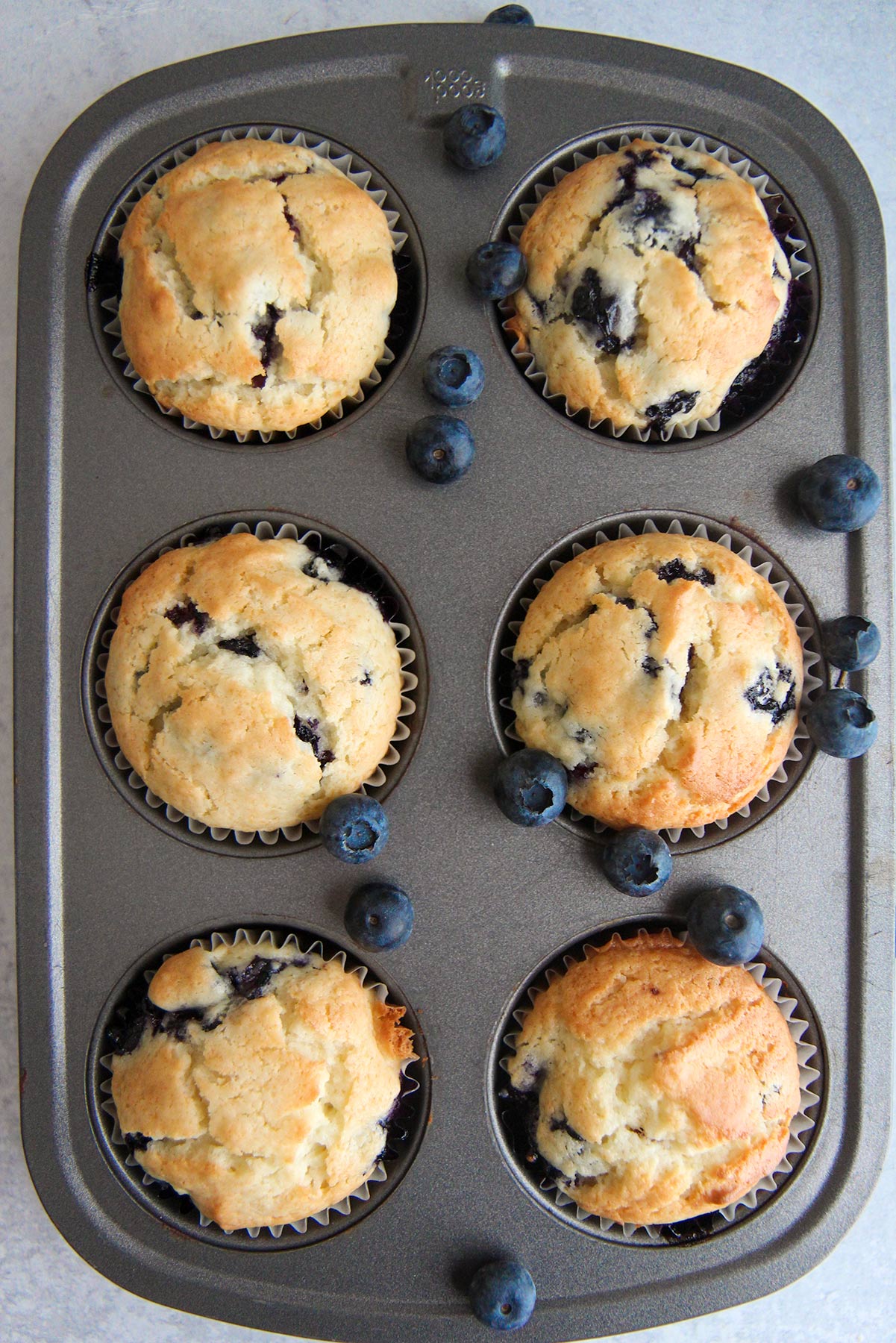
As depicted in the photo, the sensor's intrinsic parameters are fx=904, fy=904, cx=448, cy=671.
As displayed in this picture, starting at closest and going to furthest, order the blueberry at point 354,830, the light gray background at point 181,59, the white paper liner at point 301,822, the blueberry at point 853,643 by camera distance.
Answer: the blueberry at point 354,830
the blueberry at point 853,643
the white paper liner at point 301,822
the light gray background at point 181,59

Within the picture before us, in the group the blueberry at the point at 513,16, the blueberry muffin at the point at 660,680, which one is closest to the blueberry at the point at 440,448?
the blueberry muffin at the point at 660,680

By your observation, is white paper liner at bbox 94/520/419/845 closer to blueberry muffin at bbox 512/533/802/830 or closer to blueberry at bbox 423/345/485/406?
blueberry muffin at bbox 512/533/802/830

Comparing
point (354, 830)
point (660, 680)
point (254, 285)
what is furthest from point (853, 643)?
point (254, 285)

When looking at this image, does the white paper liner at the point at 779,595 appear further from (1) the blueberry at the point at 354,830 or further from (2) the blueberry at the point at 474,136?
(2) the blueberry at the point at 474,136

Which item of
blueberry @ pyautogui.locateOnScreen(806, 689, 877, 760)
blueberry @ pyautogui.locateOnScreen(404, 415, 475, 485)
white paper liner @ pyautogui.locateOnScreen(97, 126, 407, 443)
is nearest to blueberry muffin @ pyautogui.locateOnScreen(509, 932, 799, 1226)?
blueberry @ pyautogui.locateOnScreen(806, 689, 877, 760)

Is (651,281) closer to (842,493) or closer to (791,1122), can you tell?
(842,493)
